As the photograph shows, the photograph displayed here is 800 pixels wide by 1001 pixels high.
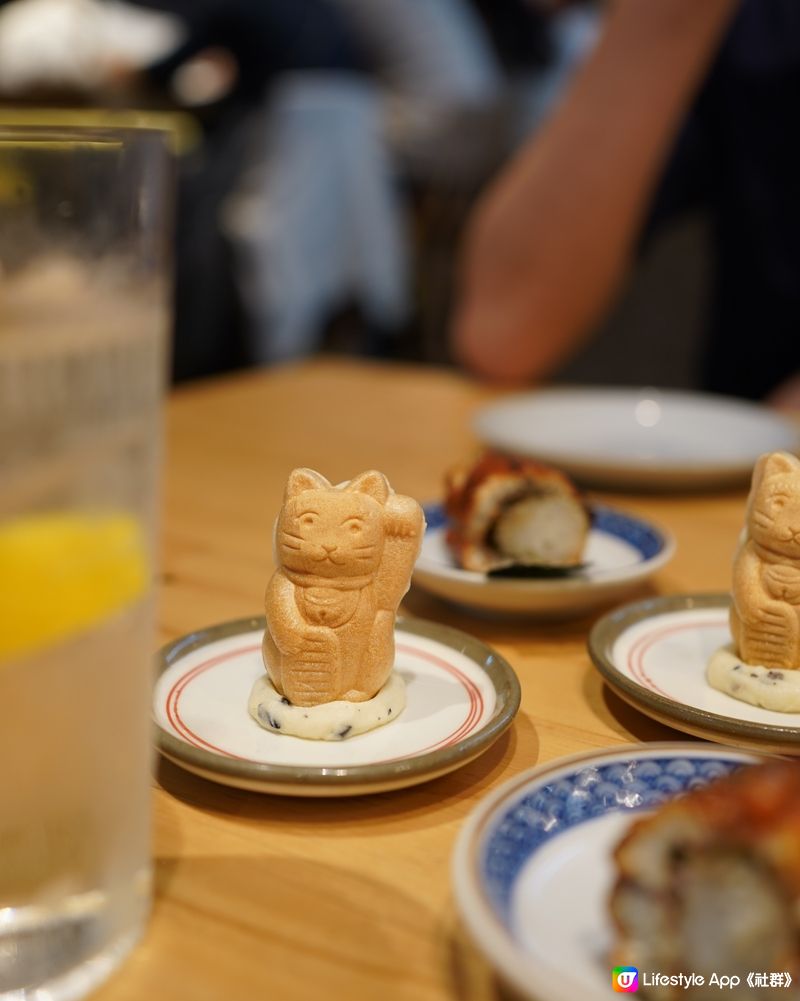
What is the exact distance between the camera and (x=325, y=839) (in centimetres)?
59

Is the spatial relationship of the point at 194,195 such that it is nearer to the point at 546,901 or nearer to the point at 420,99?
the point at 420,99

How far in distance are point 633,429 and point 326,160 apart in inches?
92.4

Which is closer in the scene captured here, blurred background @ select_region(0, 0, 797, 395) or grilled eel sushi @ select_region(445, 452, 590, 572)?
grilled eel sushi @ select_region(445, 452, 590, 572)

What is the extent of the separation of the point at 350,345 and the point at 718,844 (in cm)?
381

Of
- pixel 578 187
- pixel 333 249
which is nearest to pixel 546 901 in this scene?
pixel 578 187

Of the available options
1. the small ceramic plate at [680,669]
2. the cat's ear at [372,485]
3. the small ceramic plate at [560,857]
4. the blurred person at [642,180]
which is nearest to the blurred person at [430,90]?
the blurred person at [642,180]

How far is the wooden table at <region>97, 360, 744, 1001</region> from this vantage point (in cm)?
48

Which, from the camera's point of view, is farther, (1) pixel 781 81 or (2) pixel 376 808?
(1) pixel 781 81

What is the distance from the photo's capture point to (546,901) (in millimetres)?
505

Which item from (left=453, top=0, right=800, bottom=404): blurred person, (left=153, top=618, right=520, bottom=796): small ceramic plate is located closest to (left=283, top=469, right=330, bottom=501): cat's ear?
(left=153, top=618, right=520, bottom=796): small ceramic plate

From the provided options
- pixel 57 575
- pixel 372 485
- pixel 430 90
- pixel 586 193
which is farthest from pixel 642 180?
pixel 430 90

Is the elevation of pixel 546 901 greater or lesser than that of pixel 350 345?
greater

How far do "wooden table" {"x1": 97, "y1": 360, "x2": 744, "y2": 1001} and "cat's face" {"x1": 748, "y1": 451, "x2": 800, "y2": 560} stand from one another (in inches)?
5.7

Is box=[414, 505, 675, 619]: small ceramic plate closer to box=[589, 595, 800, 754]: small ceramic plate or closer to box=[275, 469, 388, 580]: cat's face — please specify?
box=[589, 595, 800, 754]: small ceramic plate
